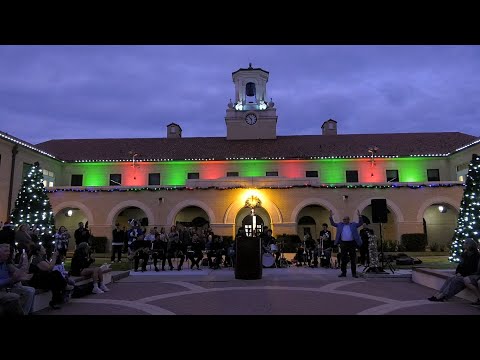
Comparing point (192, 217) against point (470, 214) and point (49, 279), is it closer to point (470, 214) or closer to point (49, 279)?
point (470, 214)

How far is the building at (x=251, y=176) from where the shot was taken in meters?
27.0

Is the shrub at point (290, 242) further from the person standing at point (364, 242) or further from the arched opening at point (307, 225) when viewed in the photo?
the person standing at point (364, 242)

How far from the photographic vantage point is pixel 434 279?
988 centimetres

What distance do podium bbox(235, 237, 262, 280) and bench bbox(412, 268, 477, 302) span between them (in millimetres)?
5029

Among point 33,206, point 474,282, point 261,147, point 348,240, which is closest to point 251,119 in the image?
point 261,147

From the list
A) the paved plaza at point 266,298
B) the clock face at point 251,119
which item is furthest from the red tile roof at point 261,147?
the paved plaza at point 266,298

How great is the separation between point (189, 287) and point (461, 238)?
453 inches

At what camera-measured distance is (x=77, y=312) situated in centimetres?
711

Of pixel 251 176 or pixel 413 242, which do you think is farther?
pixel 251 176

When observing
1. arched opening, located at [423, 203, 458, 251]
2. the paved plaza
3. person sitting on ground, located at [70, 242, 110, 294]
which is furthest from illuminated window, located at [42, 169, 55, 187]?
arched opening, located at [423, 203, 458, 251]

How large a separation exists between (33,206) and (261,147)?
66.2ft

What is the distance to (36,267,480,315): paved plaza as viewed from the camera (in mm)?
7145
